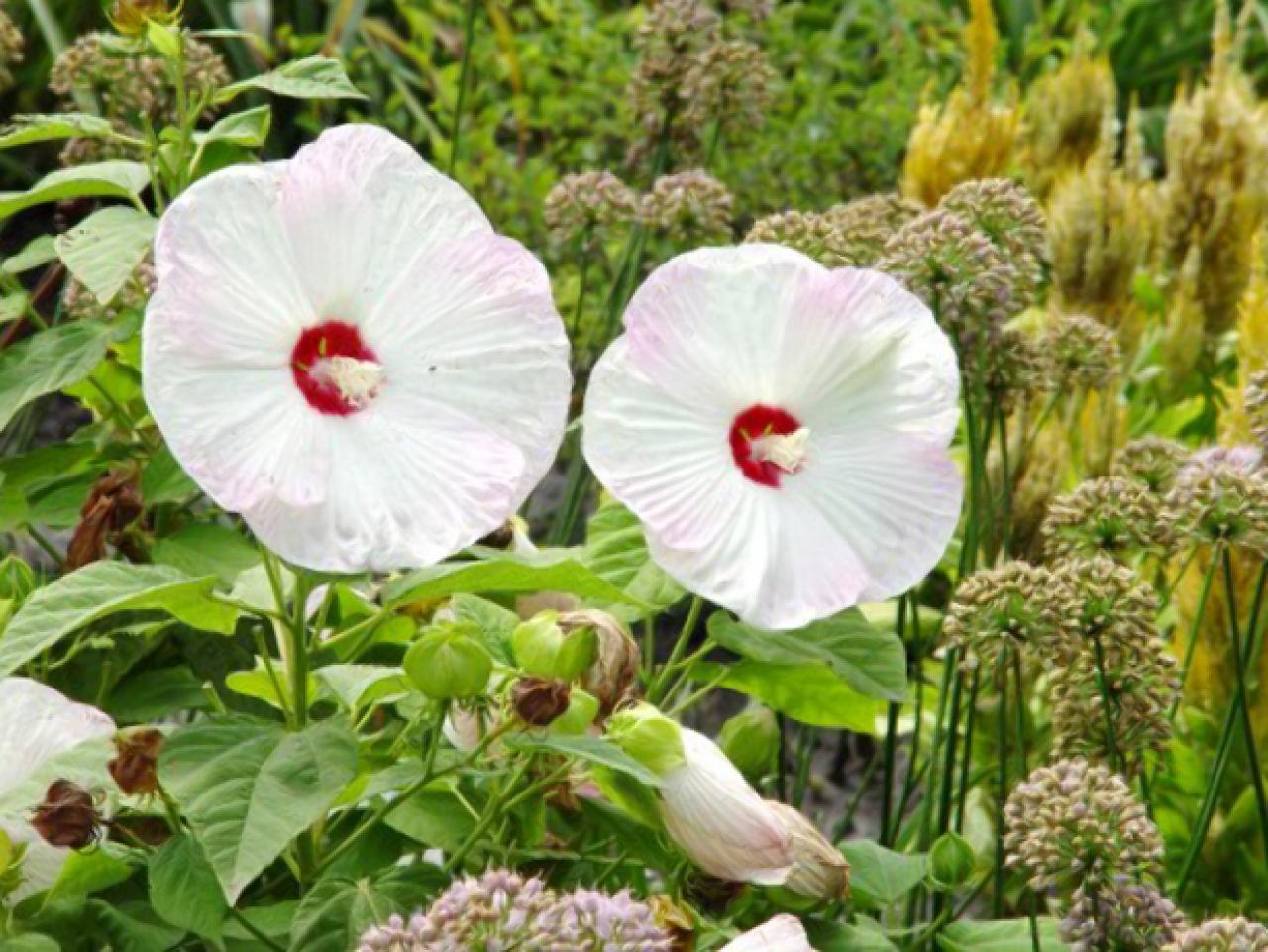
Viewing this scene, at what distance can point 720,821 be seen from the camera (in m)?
1.04

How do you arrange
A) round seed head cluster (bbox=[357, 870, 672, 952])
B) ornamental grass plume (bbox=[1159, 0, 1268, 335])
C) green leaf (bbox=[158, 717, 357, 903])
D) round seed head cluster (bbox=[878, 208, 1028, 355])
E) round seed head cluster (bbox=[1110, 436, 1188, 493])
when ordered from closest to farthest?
round seed head cluster (bbox=[357, 870, 672, 952]) < green leaf (bbox=[158, 717, 357, 903]) < round seed head cluster (bbox=[878, 208, 1028, 355]) < round seed head cluster (bbox=[1110, 436, 1188, 493]) < ornamental grass plume (bbox=[1159, 0, 1268, 335])

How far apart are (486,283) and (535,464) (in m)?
0.09

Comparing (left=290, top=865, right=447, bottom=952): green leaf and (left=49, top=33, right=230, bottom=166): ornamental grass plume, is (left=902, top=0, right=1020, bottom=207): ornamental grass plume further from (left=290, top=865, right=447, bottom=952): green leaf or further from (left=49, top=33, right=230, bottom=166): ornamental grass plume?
(left=290, top=865, right=447, bottom=952): green leaf

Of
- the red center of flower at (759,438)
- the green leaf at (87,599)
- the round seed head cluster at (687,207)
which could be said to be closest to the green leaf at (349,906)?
the green leaf at (87,599)

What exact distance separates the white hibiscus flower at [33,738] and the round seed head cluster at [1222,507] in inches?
26.0

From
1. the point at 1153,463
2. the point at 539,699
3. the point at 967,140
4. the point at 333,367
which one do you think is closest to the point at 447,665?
the point at 539,699

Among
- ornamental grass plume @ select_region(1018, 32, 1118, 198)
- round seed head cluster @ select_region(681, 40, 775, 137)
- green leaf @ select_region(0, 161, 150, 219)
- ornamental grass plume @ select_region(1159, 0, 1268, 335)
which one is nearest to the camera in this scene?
green leaf @ select_region(0, 161, 150, 219)

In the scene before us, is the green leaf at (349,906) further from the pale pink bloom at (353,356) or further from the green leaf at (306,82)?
the green leaf at (306,82)

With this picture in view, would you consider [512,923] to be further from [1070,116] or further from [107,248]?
[1070,116]

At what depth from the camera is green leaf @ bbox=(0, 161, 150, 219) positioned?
3.75 ft

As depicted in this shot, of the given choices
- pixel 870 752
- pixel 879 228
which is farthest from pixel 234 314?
pixel 870 752

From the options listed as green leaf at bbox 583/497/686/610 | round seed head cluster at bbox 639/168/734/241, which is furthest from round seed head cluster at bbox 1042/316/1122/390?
green leaf at bbox 583/497/686/610

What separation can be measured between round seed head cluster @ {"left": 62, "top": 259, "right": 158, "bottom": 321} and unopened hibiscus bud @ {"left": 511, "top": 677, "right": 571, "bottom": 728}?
379mm

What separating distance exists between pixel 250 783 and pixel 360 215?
0.26 metres
